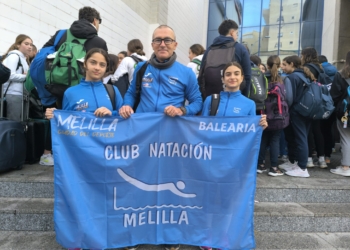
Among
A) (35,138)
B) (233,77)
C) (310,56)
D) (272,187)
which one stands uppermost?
(310,56)

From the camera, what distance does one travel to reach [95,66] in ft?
8.60

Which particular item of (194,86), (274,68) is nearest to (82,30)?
(194,86)

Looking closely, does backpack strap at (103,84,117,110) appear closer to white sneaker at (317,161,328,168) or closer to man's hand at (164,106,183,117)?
man's hand at (164,106,183,117)

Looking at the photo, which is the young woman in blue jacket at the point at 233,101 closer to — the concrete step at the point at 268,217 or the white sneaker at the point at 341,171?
the concrete step at the point at 268,217

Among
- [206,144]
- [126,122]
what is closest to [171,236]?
[206,144]

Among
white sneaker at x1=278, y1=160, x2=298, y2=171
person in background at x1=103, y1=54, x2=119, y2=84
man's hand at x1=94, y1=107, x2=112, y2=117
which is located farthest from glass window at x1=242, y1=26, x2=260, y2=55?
man's hand at x1=94, y1=107, x2=112, y2=117

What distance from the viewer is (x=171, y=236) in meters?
2.51

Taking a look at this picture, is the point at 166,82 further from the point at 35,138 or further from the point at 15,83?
the point at 15,83

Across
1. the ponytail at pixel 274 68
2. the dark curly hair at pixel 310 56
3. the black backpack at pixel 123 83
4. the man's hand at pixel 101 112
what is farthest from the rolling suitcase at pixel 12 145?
the dark curly hair at pixel 310 56

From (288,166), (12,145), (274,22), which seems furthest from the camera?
(274,22)

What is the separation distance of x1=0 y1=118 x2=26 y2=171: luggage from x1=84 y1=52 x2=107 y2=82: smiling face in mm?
1485

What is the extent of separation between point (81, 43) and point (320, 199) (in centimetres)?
337

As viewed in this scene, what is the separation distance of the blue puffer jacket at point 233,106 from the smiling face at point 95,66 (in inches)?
41.1

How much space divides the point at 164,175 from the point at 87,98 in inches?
39.0
